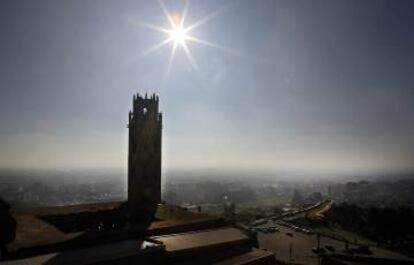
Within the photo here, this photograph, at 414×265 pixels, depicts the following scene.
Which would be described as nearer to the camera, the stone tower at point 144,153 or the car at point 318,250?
the stone tower at point 144,153

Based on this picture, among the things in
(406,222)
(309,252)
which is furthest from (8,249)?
(406,222)

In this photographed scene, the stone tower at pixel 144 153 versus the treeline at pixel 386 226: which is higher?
the stone tower at pixel 144 153

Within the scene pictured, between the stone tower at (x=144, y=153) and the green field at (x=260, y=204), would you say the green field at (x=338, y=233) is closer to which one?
the stone tower at (x=144, y=153)

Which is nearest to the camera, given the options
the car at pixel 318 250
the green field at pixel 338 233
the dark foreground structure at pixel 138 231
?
the dark foreground structure at pixel 138 231

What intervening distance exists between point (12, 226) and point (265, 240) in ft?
102

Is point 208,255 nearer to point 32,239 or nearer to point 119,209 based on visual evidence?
point 32,239

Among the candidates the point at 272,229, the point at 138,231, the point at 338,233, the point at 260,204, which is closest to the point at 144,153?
the point at 138,231

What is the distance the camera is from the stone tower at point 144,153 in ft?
126

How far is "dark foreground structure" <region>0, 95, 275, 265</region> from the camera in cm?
2003

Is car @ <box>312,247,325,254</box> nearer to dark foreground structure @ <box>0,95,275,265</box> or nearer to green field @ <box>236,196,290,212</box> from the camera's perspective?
dark foreground structure @ <box>0,95,275,265</box>

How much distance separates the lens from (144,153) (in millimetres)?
38938

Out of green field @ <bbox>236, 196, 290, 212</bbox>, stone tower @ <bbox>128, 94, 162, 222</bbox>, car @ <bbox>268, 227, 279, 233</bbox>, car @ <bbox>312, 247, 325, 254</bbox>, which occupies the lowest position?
green field @ <bbox>236, 196, 290, 212</bbox>

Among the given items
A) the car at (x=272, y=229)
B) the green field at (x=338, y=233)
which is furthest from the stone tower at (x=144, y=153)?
the green field at (x=338, y=233)

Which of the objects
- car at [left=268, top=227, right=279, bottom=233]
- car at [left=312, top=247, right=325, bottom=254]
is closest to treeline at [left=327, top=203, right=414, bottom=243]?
car at [left=268, top=227, right=279, bottom=233]
